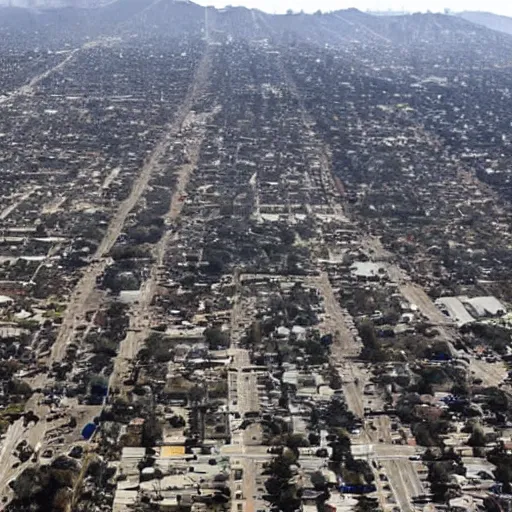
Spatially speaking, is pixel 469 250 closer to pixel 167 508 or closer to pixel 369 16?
pixel 167 508

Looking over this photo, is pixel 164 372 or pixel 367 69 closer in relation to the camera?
pixel 164 372

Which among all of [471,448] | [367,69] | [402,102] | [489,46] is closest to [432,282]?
[471,448]

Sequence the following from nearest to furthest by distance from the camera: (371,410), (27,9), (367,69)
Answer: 1. (371,410)
2. (367,69)
3. (27,9)

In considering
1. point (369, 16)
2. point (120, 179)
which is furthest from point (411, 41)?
point (120, 179)

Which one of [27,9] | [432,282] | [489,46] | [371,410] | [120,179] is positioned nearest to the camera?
[371,410]

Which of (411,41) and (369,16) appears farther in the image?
(369,16)

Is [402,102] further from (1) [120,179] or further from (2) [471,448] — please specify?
(2) [471,448]

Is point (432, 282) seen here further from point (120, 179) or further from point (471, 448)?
point (120, 179)

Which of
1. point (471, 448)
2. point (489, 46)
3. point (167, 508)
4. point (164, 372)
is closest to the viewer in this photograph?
point (167, 508)

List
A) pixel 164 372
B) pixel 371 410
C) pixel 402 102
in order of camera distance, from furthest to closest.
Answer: pixel 402 102
pixel 164 372
pixel 371 410
